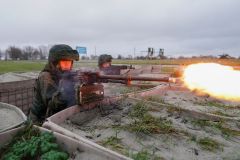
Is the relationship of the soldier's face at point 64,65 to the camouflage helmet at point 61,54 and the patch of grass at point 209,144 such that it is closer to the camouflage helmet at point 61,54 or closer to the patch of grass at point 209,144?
the camouflage helmet at point 61,54

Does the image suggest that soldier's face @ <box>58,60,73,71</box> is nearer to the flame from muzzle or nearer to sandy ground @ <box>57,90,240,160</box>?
sandy ground @ <box>57,90,240,160</box>

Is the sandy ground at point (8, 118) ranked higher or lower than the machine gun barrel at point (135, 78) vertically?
lower

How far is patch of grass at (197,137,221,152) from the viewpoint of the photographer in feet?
12.4

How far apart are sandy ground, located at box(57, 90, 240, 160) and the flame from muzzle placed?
159 cm

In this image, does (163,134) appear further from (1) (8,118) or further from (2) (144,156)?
(1) (8,118)

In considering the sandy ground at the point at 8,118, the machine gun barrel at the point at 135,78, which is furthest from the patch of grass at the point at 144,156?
the sandy ground at the point at 8,118

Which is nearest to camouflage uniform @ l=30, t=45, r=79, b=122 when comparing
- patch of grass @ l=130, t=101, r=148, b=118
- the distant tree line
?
patch of grass @ l=130, t=101, r=148, b=118

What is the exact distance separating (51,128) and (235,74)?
18.4ft

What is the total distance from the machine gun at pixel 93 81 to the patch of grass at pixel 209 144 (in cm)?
147

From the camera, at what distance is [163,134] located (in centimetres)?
417

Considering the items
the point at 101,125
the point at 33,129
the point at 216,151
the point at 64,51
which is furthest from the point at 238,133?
the point at 64,51

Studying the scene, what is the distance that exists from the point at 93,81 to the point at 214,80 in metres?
3.73

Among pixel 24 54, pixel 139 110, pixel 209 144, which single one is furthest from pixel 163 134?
pixel 24 54

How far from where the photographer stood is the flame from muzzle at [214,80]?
7332 mm
